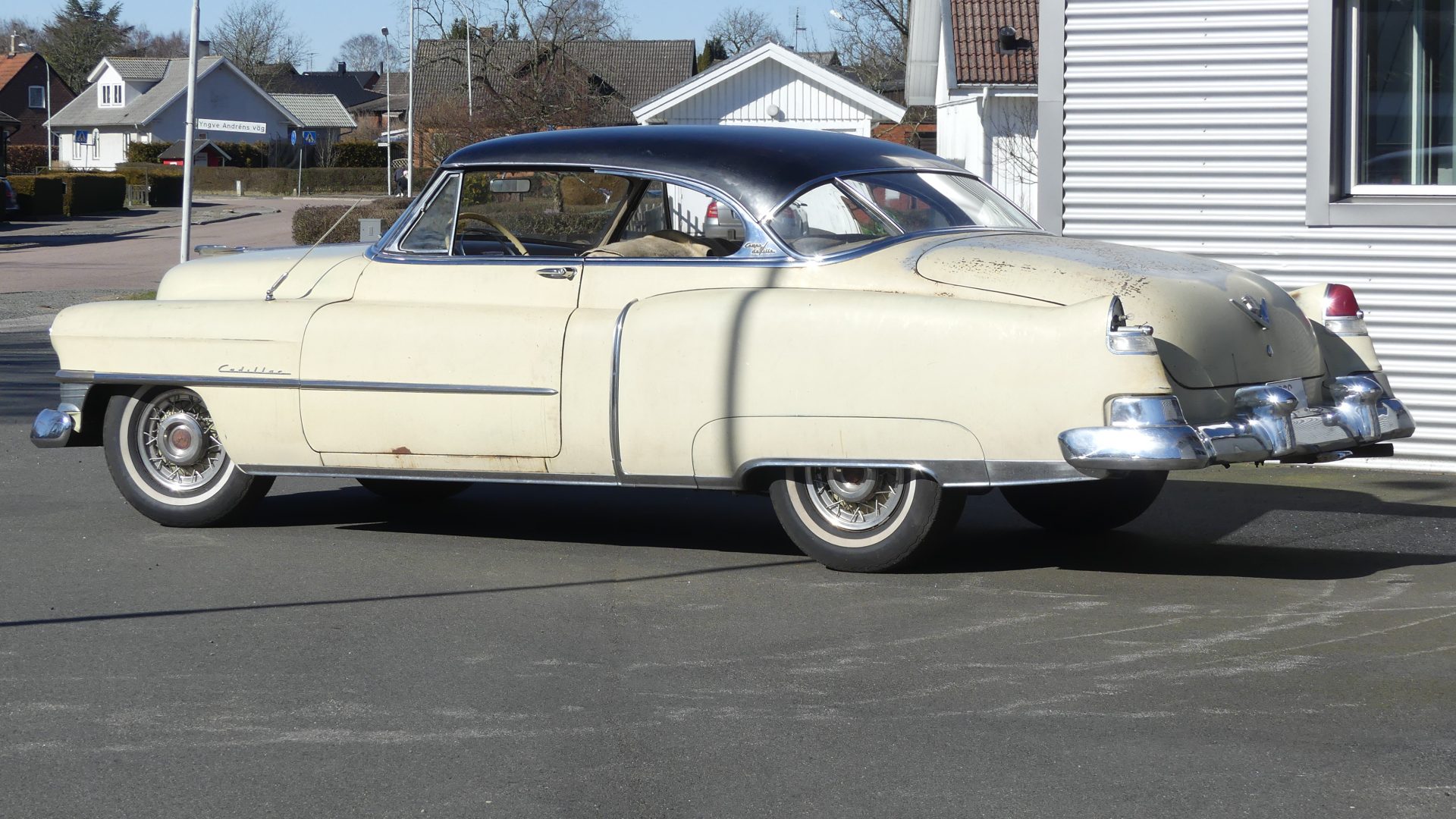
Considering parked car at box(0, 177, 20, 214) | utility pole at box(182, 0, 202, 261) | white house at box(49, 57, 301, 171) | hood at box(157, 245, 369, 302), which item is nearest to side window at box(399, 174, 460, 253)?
hood at box(157, 245, 369, 302)

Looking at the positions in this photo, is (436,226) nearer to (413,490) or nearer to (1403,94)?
(413,490)

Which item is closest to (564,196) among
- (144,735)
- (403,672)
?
(403,672)

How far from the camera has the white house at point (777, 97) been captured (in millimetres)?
38375

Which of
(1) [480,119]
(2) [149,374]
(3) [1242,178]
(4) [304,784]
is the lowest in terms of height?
(4) [304,784]

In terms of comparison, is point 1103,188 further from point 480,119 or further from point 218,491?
point 480,119

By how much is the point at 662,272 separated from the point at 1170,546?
247 cm

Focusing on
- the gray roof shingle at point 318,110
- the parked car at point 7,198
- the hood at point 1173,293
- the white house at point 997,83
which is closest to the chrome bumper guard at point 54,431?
the hood at point 1173,293

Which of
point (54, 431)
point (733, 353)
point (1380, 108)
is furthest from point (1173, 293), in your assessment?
point (54, 431)

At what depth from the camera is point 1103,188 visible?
33.2 ft

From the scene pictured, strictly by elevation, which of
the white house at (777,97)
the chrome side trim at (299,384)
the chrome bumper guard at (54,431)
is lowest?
the chrome bumper guard at (54,431)

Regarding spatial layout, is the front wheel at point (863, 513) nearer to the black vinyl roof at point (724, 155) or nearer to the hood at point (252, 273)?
the black vinyl roof at point (724, 155)

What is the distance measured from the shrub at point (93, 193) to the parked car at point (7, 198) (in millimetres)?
5171

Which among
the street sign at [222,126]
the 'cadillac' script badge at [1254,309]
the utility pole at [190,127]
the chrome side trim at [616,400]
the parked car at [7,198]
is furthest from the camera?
the parked car at [7,198]

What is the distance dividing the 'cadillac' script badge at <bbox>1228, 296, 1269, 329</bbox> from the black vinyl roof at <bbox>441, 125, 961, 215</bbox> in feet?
5.08
